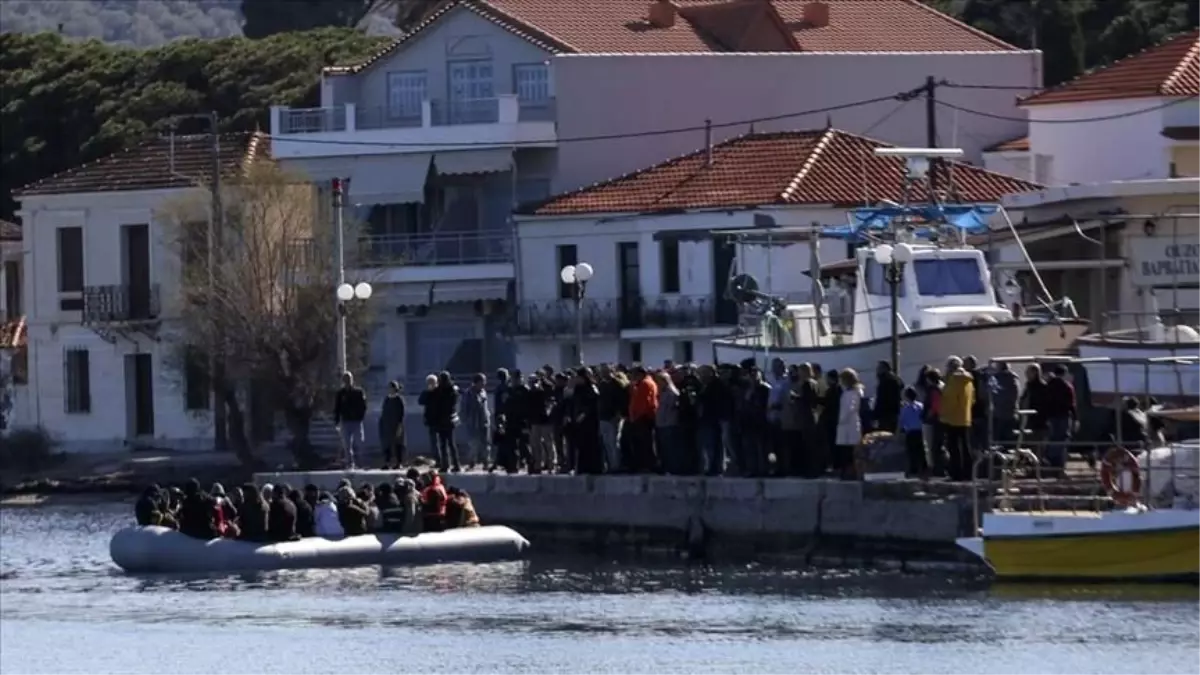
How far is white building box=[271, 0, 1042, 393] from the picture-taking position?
64.9 m

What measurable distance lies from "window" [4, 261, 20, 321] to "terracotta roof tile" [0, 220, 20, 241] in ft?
2.28

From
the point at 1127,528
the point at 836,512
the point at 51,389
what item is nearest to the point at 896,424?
the point at 836,512

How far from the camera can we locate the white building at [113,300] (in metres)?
68.9

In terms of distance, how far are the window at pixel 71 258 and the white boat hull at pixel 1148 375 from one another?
36.8 meters

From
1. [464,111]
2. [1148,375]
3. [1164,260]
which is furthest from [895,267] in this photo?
[464,111]

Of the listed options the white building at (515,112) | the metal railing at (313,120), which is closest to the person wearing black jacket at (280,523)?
the white building at (515,112)

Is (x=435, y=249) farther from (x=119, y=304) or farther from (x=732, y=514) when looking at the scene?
(x=732, y=514)

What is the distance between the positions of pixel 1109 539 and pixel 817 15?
118 ft

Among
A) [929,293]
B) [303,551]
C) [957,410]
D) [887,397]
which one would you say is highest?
[929,293]

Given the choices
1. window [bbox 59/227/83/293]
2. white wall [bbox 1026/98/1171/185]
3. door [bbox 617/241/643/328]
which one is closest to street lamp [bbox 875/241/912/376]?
white wall [bbox 1026/98/1171/185]

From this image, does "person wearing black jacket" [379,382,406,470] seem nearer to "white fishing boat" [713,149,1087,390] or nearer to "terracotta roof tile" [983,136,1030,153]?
"white fishing boat" [713,149,1087,390]

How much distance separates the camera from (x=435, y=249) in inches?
2589

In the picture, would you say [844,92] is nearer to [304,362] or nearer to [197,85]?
[304,362]

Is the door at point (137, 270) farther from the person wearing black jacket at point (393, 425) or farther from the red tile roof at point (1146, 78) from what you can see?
the person wearing black jacket at point (393, 425)
